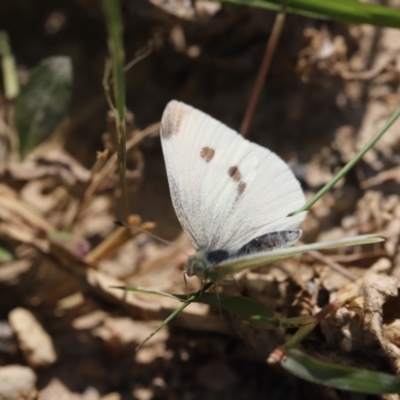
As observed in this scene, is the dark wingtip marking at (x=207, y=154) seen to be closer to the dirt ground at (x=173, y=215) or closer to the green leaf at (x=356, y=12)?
the dirt ground at (x=173, y=215)

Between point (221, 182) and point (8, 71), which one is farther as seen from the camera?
point (8, 71)

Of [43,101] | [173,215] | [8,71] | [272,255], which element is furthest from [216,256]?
[8,71]

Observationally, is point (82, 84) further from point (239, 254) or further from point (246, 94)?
point (239, 254)

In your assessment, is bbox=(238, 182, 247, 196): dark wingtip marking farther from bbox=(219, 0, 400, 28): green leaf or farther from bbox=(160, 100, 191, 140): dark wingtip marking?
bbox=(219, 0, 400, 28): green leaf

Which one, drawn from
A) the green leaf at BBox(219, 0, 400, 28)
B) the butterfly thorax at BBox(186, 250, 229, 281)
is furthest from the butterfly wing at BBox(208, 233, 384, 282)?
the green leaf at BBox(219, 0, 400, 28)

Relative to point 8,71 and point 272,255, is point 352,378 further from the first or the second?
point 8,71

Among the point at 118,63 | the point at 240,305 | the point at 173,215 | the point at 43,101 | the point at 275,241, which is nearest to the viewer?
the point at 118,63
